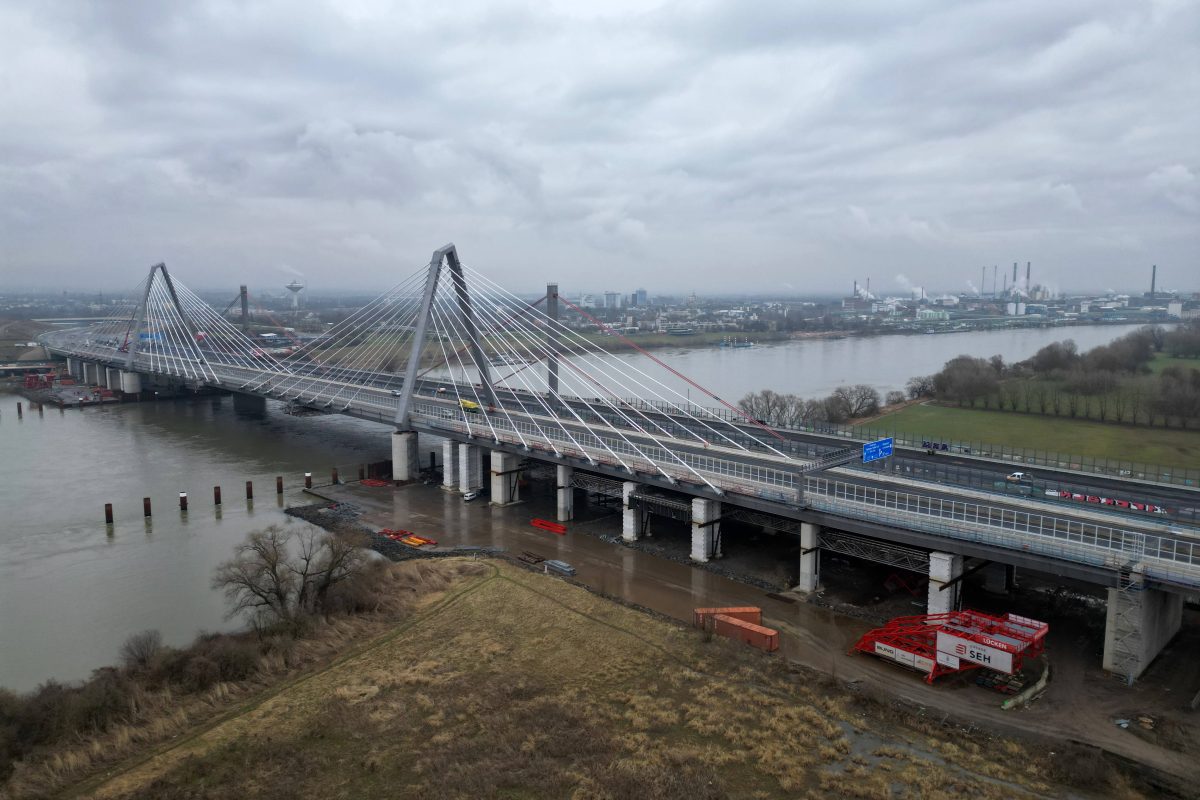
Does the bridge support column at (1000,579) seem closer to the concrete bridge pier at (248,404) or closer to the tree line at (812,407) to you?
the tree line at (812,407)

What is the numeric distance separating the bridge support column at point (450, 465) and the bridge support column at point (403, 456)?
1396mm

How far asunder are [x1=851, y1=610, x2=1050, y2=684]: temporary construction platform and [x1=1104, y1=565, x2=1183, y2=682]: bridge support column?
2.74 feet

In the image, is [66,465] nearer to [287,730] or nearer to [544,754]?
[287,730]

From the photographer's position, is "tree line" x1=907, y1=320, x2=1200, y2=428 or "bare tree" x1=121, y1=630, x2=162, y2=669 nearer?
"bare tree" x1=121, y1=630, x2=162, y2=669

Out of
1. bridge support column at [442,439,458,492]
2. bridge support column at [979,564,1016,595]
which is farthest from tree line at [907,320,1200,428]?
bridge support column at [442,439,458,492]

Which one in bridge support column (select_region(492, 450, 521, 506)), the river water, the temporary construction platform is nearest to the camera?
the temporary construction platform

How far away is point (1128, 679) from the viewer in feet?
34.1

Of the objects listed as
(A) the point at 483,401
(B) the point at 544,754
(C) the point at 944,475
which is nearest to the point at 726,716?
(B) the point at 544,754

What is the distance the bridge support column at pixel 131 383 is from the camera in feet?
135

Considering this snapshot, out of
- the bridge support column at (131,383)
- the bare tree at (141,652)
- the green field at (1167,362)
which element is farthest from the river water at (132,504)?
the green field at (1167,362)

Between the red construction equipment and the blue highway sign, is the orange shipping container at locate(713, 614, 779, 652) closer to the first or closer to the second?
the blue highway sign

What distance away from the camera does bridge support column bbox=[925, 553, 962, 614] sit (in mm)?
12133

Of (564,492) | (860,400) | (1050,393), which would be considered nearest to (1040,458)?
(860,400)

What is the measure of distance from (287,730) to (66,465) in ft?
70.7
